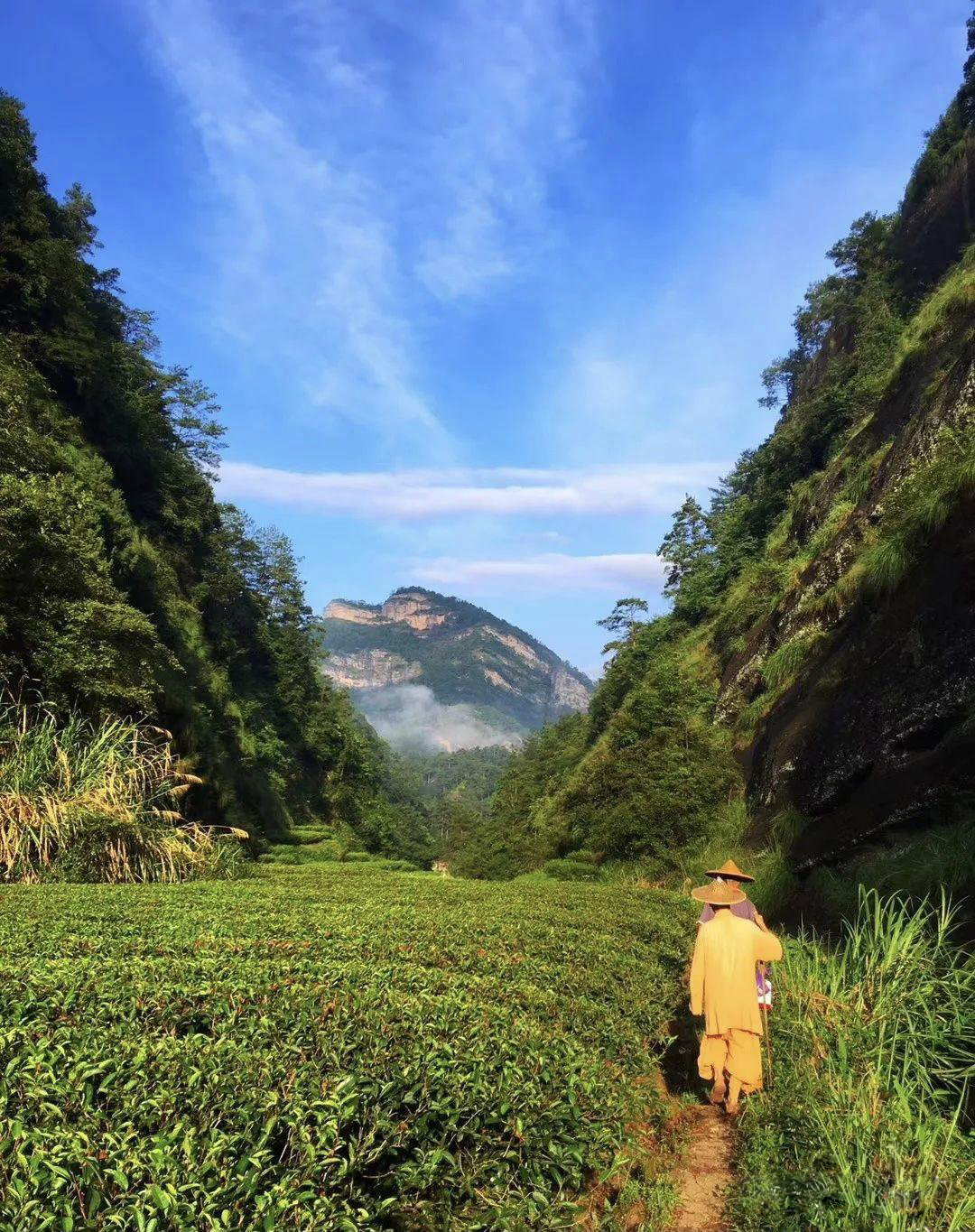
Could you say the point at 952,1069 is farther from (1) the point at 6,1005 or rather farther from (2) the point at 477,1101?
(1) the point at 6,1005

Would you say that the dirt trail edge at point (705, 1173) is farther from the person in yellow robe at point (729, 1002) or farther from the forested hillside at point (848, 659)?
the forested hillside at point (848, 659)

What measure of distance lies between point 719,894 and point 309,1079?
3361 millimetres

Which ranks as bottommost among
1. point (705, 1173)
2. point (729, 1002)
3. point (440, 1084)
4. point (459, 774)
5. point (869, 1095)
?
point (459, 774)

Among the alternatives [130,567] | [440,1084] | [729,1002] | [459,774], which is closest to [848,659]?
[729,1002]

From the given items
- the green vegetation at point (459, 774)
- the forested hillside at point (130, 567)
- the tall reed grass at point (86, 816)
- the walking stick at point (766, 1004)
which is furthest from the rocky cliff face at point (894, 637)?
the green vegetation at point (459, 774)

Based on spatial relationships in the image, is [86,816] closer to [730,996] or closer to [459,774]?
[730,996]

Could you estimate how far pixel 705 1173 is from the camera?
3.73 meters

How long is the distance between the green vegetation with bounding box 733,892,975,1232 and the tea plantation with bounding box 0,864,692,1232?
0.75 meters

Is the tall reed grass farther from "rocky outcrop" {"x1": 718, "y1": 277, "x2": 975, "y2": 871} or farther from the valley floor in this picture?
"rocky outcrop" {"x1": 718, "y1": 277, "x2": 975, "y2": 871}

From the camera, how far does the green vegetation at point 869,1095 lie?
283 cm

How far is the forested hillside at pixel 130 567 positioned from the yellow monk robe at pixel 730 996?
11.7 meters

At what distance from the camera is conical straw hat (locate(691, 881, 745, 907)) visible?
15.4ft

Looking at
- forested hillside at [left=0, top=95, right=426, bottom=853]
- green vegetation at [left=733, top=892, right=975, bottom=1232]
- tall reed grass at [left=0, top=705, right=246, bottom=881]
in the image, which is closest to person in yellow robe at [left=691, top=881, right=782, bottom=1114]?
green vegetation at [left=733, top=892, right=975, bottom=1232]

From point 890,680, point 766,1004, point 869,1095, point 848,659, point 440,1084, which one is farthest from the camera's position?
point 848,659
